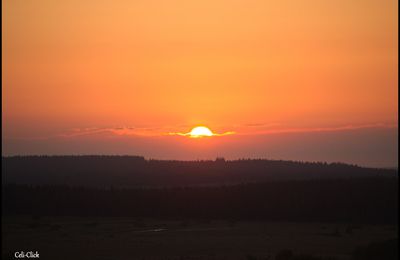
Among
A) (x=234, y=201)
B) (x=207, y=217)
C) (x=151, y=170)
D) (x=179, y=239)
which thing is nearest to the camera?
(x=179, y=239)

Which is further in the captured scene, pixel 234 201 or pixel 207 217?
pixel 234 201

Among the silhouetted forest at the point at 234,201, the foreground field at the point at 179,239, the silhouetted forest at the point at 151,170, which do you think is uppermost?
the silhouetted forest at the point at 151,170

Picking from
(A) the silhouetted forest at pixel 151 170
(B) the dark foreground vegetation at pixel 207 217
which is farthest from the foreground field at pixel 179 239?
(A) the silhouetted forest at pixel 151 170

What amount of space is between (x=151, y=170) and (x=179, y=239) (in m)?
76.0

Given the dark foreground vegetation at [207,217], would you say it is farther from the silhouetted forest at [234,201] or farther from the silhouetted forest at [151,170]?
the silhouetted forest at [151,170]

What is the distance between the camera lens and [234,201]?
6425cm

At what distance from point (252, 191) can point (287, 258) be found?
3881cm

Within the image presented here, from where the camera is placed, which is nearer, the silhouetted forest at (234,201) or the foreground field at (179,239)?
the foreground field at (179,239)

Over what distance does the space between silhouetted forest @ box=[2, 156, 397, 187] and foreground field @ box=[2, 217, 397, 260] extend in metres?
46.6

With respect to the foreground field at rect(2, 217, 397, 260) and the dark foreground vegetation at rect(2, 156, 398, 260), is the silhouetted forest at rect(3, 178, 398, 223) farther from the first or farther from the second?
the foreground field at rect(2, 217, 397, 260)

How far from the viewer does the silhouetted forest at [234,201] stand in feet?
195

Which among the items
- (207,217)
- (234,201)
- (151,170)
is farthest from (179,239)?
(151,170)

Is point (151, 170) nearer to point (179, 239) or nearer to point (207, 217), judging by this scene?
point (207, 217)

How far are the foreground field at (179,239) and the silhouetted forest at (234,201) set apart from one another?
19.0 ft
